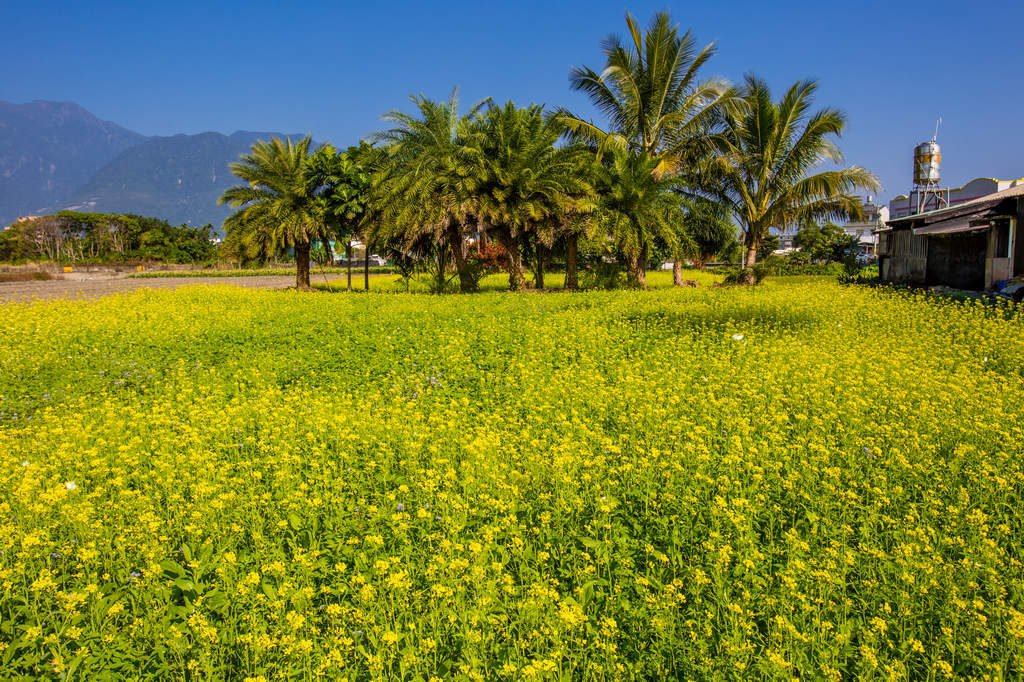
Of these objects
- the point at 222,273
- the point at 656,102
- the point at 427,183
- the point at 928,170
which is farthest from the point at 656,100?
the point at 222,273

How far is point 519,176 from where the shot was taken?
21.1m

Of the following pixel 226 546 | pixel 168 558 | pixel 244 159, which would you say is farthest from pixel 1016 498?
pixel 244 159

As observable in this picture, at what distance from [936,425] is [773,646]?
135 inches

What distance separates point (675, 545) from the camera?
3418mm

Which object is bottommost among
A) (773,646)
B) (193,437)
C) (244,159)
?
(773,646)

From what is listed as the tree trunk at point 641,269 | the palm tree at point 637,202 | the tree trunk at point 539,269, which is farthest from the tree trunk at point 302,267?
the tree trunk at point 641,269

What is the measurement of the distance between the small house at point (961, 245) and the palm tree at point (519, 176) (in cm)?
1192

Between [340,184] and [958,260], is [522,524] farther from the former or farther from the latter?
[958,260]

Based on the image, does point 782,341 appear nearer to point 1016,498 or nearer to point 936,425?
point 936,425

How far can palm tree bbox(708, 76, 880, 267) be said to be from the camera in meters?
22.3

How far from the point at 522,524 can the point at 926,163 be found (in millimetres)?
36831

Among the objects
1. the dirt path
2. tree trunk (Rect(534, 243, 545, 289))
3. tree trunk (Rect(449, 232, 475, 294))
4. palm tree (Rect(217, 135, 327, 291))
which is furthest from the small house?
the dirt path

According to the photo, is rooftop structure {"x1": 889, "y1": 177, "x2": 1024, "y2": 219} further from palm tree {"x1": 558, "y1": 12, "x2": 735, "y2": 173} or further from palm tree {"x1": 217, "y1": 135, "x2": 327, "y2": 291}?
palm tree {"x1": 217, "y1": 135, "x2": 327, "y2": 291}

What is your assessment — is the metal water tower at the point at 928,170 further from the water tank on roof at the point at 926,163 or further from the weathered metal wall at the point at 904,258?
the weathered metal wall at the point at 904,258
